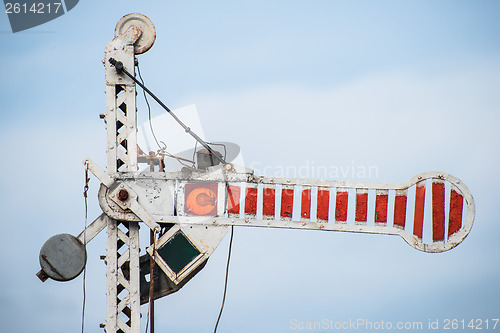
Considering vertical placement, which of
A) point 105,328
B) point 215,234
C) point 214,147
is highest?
point 214,147

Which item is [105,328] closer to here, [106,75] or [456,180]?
[106,75]

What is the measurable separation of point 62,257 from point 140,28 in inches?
192

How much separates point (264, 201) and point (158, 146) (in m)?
2.48

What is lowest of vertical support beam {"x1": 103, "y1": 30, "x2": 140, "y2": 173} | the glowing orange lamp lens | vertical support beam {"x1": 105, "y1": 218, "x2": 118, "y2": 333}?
vertical support beam {"x1": 105, "y1": 218, "x2": 118, "y2": 333}

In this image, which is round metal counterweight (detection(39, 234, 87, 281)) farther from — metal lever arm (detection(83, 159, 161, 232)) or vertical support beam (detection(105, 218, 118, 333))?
metal lever arm (detection(83, 159, 161, 232))

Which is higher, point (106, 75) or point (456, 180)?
point (106, 75)

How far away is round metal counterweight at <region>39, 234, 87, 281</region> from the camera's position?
23.7 m

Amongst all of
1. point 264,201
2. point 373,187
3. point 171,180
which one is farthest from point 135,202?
point 373,187

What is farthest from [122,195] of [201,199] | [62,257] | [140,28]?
[140,28]

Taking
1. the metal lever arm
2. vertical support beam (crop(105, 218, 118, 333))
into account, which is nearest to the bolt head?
the metal lever arm

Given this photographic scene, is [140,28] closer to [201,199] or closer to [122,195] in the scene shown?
[122,195]

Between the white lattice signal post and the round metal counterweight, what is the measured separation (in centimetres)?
2

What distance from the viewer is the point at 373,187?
23375 mm

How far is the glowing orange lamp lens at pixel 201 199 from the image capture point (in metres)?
23.7
